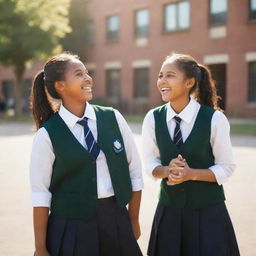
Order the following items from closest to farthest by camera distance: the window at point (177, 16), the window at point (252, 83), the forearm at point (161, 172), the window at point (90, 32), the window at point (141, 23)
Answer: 1. the forearm at point (161, 172)
2. the window at point (252, 83)
3. the window at point (177, 16)
4. the window at point (141, 23)
5. the window at point (90, 32)

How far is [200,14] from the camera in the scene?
2203 centimetres

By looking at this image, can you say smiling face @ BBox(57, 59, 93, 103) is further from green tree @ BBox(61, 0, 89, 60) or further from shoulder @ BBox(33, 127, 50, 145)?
green tree @ BBox(61, 0, 89, 60)

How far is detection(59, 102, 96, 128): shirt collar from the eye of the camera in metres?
2.53

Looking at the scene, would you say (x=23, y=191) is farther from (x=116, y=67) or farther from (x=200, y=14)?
(x=116, y=67)

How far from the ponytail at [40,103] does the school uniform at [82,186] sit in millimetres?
170

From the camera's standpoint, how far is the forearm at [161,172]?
8.71ft

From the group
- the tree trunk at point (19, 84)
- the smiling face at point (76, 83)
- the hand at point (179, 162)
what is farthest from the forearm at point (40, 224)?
the tree trunk at point (19, 84)

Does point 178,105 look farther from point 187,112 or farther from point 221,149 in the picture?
point 221,149

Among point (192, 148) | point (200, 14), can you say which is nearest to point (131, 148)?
point (192, 148)

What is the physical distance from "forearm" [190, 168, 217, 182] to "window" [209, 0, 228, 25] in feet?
64.6

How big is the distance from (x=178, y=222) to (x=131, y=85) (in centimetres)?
2337

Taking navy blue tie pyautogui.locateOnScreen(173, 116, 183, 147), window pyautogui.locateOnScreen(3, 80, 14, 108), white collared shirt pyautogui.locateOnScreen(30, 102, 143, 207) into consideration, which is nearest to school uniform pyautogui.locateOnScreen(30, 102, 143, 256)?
white collared shirt pyautogui.locateOnScreen(30, 102, 143, 207)

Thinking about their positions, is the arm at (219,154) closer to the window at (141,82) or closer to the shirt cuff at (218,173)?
the shirt cuff at (218,173)

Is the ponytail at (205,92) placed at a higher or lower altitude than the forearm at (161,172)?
higher
